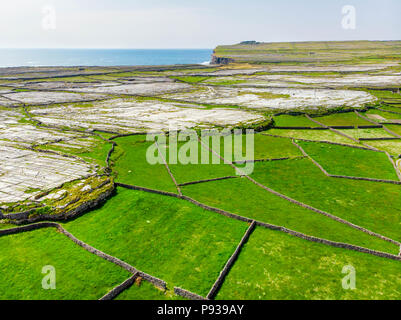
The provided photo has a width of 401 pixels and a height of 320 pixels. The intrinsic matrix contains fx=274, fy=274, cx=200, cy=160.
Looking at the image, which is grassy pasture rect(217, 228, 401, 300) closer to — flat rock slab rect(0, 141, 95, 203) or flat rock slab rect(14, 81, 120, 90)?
flat rock slab rect(0, 141, 95, 203)

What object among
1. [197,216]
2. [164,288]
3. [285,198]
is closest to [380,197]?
[285,198]

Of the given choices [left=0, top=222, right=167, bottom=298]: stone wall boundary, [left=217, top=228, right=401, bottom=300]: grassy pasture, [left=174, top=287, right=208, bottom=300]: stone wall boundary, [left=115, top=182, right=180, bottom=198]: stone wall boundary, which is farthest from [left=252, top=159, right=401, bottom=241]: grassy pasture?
[left=0, top=222, right=167, bottom=298]: stone wall boundary

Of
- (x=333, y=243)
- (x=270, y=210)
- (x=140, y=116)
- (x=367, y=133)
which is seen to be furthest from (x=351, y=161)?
(x=140, y=116)

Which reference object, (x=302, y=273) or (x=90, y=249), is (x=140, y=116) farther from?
(x=302, y=273)

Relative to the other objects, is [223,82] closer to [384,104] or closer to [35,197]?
[384,104]

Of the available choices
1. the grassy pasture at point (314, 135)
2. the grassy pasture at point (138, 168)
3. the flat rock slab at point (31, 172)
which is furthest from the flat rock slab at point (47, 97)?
the grassy pasture at point (314, 135)
